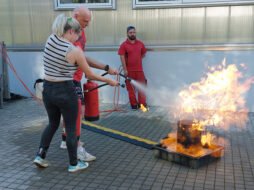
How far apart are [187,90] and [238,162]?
381cm

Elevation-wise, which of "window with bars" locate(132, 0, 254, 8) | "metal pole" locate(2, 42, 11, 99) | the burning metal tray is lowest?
the burning metal tray

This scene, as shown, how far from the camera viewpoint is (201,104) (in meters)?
7.76

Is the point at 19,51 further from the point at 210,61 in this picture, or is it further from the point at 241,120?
the point at 241,120

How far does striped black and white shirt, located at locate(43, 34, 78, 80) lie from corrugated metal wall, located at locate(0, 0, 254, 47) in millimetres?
4860

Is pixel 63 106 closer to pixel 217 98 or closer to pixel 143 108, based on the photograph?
pixel 143 108

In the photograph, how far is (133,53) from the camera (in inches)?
302

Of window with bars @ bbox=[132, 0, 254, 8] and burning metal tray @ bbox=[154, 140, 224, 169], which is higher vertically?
window with bars @ bbox=[132, 0, 254, 8]

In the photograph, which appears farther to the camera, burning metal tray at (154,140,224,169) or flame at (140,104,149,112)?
flame at (140,104,149,112)

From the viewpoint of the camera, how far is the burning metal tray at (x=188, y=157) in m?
3.97

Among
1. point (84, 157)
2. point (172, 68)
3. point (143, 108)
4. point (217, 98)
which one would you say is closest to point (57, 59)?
point (84, 157)

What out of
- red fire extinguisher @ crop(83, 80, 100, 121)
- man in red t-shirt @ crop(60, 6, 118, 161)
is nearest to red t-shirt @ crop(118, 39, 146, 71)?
red fire extinguisher @ crop(83, 80, 100, 121)

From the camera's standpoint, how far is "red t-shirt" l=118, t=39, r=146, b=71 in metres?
7.68

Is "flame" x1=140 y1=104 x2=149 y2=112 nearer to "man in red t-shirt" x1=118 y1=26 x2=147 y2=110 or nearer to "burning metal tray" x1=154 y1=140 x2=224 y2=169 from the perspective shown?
"man in red t-shirt" x1=118 y1=26 x2=147 y2=110

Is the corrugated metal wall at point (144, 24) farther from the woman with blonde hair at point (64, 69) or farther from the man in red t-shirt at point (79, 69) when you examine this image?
the woman with blonde hair at point (64, 69)
